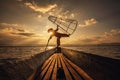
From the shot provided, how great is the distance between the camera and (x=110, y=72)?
4414 mm

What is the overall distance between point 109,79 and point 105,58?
76 centimetres

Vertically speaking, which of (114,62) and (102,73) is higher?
→ (114,62)

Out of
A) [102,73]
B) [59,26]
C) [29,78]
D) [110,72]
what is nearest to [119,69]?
[110,72]

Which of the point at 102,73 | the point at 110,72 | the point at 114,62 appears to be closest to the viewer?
the point at 114,62

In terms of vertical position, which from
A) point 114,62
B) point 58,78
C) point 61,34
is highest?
point 61,34

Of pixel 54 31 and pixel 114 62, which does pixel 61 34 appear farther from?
pixel 114 62

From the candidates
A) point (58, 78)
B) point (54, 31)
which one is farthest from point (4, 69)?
point (54, 31)

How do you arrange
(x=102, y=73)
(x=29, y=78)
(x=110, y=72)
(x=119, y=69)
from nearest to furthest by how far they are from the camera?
(x=119, y=69) < (x=110, y=72) < (x=102, y=73) < (x=29, y=78)

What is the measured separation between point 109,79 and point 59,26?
116 feet

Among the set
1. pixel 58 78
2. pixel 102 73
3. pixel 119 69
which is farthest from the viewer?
pixel 58 78

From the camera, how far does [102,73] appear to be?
16.8ft

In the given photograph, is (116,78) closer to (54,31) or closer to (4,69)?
(4,69)

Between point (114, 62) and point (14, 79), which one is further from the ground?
point (114, 62)

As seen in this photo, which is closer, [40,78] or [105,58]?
[105,58]
